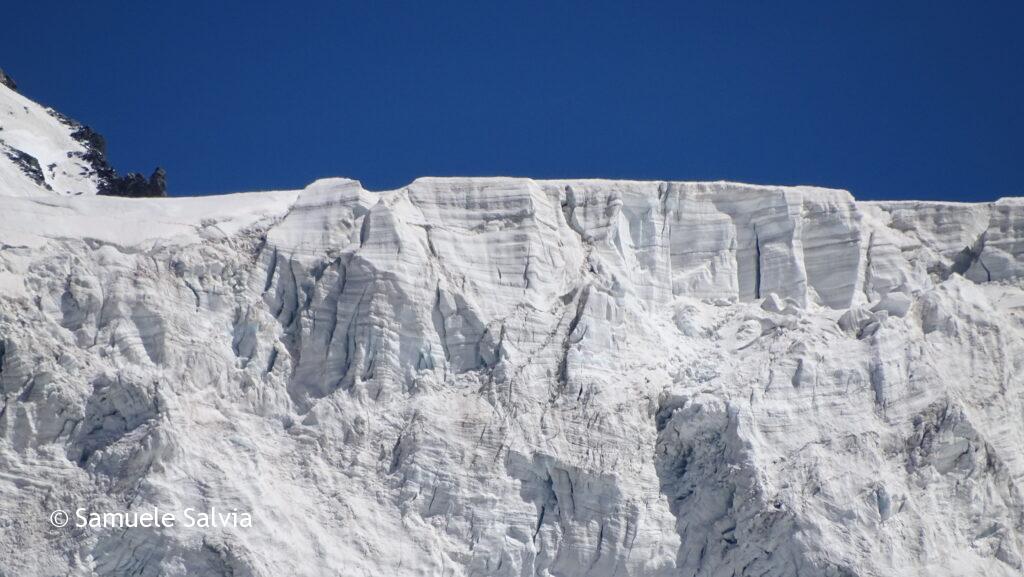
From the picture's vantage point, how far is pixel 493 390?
56.3 m

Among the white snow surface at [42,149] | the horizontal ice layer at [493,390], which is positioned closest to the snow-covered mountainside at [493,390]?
the horizontal ice layer at [493,390]

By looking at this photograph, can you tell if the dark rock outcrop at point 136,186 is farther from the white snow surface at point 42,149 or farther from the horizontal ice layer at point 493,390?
the horizontal ice layer at point 493,390

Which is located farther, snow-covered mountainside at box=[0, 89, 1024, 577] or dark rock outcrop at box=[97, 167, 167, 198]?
dark rock outcrop at box=[97, 167, 167, 198]

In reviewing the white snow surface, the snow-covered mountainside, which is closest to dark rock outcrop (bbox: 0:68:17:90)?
the white snow surface

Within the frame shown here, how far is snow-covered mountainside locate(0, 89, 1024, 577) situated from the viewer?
53.1 m

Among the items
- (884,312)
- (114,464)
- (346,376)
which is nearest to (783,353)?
(884,312)

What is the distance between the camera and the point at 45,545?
167 ft

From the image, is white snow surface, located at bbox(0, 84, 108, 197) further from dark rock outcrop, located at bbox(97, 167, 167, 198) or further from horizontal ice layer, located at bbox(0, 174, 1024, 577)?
horizontal ice layer, located at bbox(0, 174, 1024, 577)

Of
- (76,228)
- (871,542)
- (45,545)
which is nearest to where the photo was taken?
(45,545)

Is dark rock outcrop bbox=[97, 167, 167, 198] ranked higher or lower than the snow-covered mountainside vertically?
higher

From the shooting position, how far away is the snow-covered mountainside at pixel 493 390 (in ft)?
174

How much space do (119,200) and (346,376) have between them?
28.0 ft

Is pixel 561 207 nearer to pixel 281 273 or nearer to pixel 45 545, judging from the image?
pixel 281 273

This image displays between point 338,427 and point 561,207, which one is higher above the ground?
point 561,207
